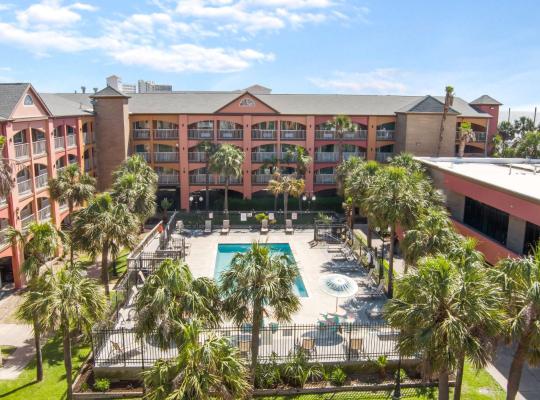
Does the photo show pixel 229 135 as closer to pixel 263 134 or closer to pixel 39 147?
pixel 263 134

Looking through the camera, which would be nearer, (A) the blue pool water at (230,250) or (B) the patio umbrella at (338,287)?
(B) the patio umbrella at (338,287)

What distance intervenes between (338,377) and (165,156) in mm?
33272

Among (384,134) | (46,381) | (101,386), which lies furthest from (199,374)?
(384,134)

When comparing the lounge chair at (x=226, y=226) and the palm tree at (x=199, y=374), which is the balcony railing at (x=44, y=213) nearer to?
the lounge chair at (x=226, y=226)

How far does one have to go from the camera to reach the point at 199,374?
35.4 ft

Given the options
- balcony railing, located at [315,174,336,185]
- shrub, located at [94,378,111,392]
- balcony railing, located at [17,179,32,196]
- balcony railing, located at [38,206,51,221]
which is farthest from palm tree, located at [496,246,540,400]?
balcony railing, located at [315,174,336,185]

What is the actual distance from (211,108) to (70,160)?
14611 millimetres

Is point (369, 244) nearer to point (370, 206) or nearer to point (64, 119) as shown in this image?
point (370, 206)

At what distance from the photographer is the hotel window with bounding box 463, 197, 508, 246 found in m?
25.7

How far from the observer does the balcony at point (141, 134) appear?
46.3m

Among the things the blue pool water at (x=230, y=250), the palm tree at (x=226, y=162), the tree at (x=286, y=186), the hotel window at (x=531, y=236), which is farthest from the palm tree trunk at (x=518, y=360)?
the palm tree at (x=226, y=162)

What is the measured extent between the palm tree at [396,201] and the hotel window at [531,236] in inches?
202

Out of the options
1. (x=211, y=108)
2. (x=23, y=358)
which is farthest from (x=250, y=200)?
(x=23, y=358)

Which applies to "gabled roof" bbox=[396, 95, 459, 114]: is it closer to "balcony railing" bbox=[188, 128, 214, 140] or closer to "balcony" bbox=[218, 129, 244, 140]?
"balcony" bbox=[218, 129, 244, 140]
